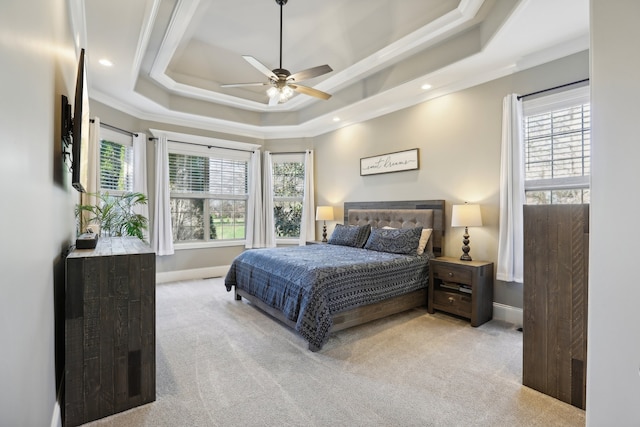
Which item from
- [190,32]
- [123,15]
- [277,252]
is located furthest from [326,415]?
[190,32]

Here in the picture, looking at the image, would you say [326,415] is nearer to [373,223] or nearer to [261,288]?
[261,288]

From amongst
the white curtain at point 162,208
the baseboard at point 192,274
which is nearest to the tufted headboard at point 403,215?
the baseboard at point 192,274

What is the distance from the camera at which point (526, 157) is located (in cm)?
329

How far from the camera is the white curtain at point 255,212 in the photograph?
5.97 metres

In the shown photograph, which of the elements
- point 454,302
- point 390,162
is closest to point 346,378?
point 454,302

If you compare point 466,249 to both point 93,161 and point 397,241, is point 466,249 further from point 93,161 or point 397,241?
point 93,161

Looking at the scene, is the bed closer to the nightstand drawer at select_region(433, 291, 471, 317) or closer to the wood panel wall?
the nightstand drawer at select_region(433, 291, 471, 317)

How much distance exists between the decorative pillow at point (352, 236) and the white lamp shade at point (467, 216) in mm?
1357

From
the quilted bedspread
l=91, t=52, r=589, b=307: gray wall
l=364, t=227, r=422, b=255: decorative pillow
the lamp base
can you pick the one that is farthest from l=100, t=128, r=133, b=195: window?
the lamp base

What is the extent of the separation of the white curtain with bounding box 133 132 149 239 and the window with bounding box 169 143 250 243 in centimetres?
47

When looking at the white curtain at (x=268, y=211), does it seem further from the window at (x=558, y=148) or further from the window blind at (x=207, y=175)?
the window at (x=558, y=148)

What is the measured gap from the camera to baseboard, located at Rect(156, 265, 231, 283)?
5.10m
